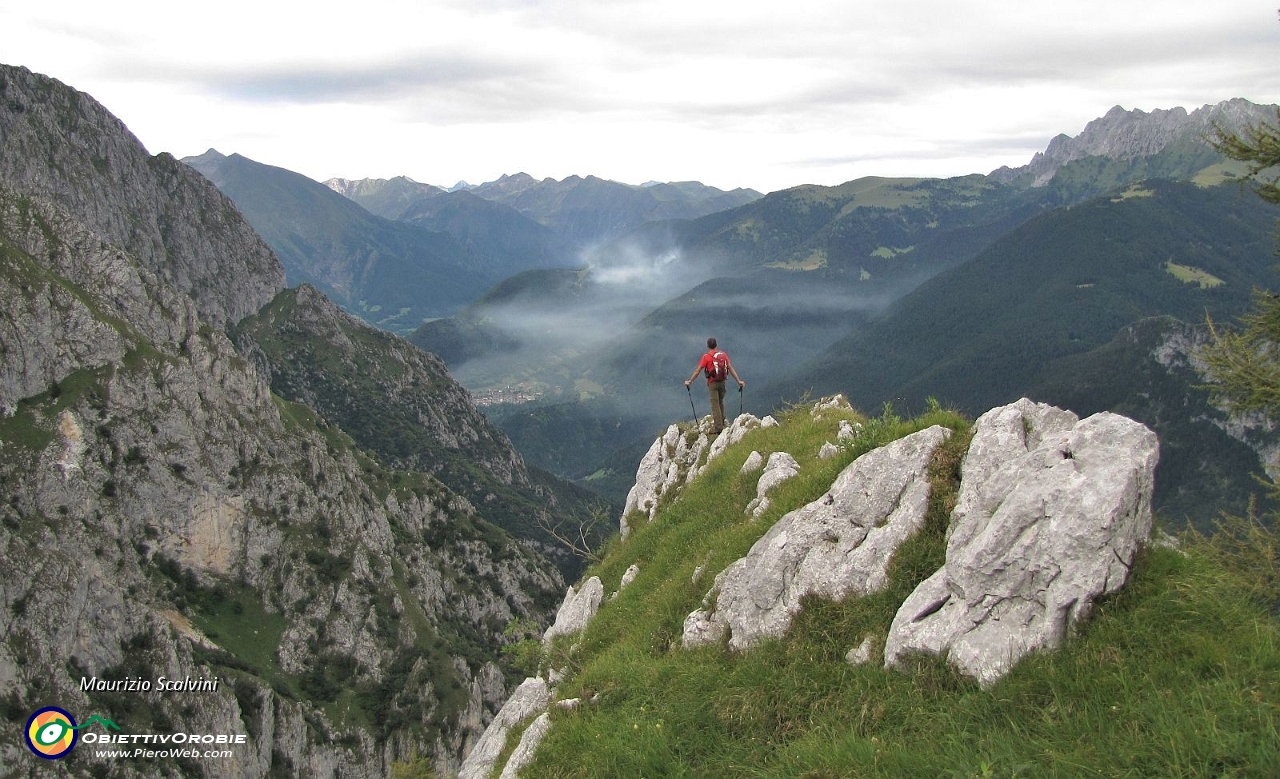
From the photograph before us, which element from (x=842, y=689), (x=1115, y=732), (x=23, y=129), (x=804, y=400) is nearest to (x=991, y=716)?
(x=1115, y=732)

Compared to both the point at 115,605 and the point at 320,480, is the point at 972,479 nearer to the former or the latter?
the point at 115,605

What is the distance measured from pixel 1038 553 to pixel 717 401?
61.2ft

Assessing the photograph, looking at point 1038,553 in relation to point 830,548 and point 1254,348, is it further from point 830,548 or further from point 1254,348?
point 1254,348

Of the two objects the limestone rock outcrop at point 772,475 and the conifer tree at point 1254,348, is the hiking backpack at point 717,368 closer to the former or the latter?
the limestone rock outcrop at point 772,475

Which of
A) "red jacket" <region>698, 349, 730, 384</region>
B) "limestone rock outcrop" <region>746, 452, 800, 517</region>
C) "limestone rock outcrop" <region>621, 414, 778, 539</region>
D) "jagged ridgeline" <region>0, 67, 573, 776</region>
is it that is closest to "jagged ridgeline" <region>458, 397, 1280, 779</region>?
"limestone rock outcrop" <region>746, 452, 800, 517</region>

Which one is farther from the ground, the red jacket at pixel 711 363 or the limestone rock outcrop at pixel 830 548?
the red jacket at pixel 711 363

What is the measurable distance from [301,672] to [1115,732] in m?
132

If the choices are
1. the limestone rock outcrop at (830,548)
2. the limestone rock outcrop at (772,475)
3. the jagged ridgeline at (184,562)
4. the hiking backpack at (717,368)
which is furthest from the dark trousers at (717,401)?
the jagged ridgeline at (184,562)

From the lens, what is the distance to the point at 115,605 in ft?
307

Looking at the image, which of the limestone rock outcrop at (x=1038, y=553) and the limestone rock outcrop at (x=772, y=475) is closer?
the limestone rock outcrop at (x=1038, y=553)

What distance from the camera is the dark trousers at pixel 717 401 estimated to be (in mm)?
29061

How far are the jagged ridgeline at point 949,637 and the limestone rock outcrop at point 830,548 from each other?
46 mm

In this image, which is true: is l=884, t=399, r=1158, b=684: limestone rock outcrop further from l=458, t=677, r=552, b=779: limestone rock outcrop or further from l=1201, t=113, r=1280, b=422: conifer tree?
l=458, t=677, r=552, b=779: limestone rock outcrop

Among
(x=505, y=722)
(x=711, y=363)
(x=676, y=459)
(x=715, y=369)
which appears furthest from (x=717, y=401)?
(x=505, y=722)
